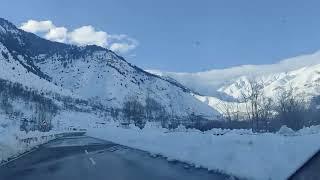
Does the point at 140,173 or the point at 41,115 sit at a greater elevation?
the point at 41,115

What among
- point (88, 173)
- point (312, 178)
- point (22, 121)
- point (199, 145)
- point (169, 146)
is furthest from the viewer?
point (22, 121)

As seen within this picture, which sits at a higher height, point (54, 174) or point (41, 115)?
point (41, 115)

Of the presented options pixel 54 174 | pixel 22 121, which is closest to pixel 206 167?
pixel 54 174

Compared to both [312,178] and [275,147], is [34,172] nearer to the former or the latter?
[275,147]

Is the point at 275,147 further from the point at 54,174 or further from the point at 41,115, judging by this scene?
the point at 41,115

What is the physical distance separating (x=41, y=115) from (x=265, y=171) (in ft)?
628

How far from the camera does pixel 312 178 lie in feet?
24.8

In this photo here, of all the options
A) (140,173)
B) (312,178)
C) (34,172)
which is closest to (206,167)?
(140,173)

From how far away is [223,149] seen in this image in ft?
59.5

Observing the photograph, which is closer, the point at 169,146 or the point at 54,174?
the point at 54,174

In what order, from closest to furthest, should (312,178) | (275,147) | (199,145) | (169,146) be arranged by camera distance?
(312,178), (275,147), (199,145), (169,146)

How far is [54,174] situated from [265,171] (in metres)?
7.72

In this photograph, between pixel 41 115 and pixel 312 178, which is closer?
pixel 312 178

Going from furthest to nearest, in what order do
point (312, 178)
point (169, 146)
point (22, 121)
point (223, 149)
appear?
point (22, 121), point (169, 146), point (223, 149), point (312, 178)
